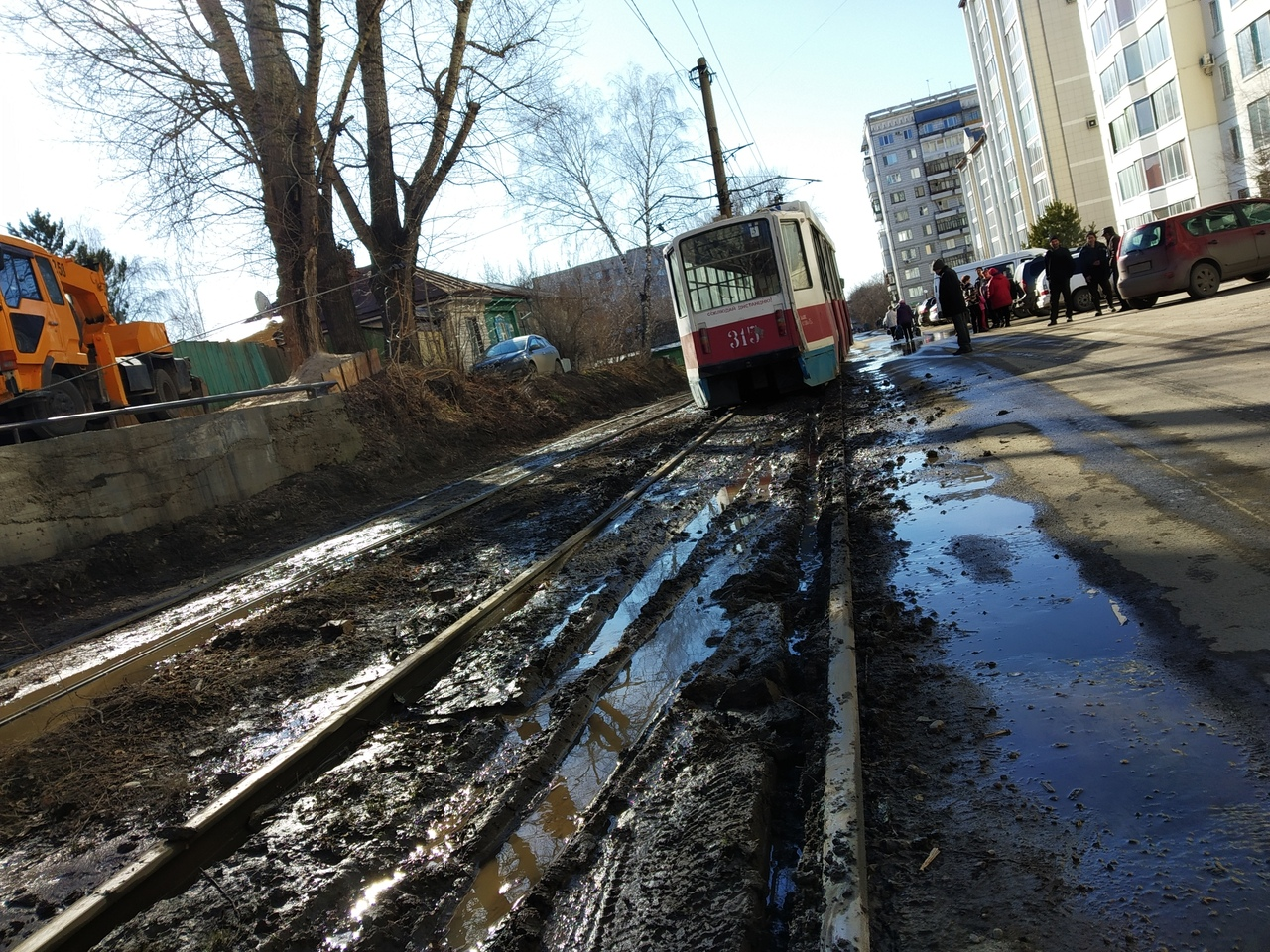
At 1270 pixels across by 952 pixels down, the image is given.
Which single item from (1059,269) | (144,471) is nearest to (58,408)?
(144,471)

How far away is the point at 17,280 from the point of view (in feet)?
38.5

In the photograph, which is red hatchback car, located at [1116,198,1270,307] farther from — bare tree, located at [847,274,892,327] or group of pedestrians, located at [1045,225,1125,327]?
bare tree, located at [847,274,892,327]

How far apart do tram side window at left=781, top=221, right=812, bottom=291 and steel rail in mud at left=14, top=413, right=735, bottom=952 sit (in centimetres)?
1081

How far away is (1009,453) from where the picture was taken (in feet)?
25.4

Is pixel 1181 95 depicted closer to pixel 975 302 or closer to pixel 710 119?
pixel 710 119

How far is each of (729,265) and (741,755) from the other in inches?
516

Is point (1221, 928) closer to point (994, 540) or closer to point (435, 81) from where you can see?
point (994, 540)

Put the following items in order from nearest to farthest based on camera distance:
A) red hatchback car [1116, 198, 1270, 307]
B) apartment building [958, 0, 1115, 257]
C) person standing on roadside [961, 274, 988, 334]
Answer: red hatchback car [1116, 198, 1270, 307], person standing on roadside [961, 274, 988, 334], apartment building [958, 0, 1115, 257]

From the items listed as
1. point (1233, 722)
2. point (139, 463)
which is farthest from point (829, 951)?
point (139, 463)

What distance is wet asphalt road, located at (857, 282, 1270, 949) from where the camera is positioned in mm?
2434

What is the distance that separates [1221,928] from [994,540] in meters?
3.58

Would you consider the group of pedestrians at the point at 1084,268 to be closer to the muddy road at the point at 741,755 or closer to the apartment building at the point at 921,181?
the muddy road at the point at 741,755

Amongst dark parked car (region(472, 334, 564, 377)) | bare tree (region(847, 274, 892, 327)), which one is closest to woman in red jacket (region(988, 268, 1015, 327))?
dark parked car (region(472, 334, 564, 377))

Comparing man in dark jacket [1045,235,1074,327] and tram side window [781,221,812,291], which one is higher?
tram side window [781,221,812,291]
